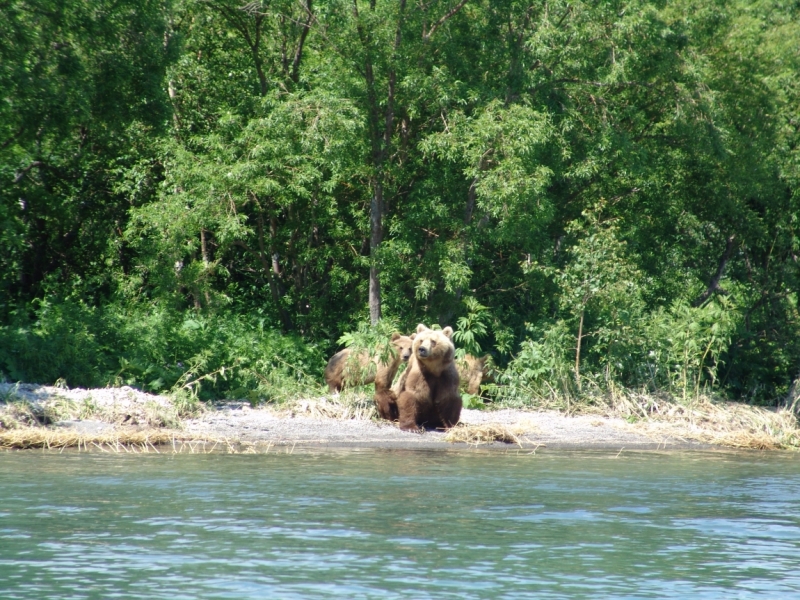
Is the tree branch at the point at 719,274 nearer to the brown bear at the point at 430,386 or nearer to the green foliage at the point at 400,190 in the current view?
the green foliage at the point at 400,190

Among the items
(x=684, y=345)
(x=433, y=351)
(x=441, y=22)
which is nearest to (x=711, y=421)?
(x=684, y=345)

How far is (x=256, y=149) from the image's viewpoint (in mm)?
16609

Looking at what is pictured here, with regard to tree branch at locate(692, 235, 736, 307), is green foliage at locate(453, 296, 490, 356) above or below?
below

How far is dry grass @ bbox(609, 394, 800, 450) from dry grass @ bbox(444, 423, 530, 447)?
223 centimetres

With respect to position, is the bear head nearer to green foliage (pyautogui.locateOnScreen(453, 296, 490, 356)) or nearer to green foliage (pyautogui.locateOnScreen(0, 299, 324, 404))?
green foliage (pyautogui.locateOnScreen(453, 296, 490, 356))

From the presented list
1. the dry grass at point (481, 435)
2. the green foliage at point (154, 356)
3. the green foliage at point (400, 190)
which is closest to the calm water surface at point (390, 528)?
the dry grass at point (481, 435)

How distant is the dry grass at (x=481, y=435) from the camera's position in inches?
504

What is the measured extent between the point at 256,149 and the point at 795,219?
9.77 meters

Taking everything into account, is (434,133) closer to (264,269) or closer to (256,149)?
(256,149)

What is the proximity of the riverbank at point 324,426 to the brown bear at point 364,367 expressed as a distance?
1.34 ft

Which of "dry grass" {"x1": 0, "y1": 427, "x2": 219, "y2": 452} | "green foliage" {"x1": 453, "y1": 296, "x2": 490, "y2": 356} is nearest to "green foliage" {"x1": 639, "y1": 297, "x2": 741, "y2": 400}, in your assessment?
"green foliage" {"x1": 453, "y1": 296, "x2": 490, "y2": 356}

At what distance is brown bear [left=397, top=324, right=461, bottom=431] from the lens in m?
12.7

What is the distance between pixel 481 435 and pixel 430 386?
0.85m

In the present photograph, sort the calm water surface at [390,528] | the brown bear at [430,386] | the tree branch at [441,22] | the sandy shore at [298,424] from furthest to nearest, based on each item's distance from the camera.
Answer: the tree branch at [441,22]
the brown bear at [430,386]
the sandy shore at [298,424]
the calm water surface at [390,528]
